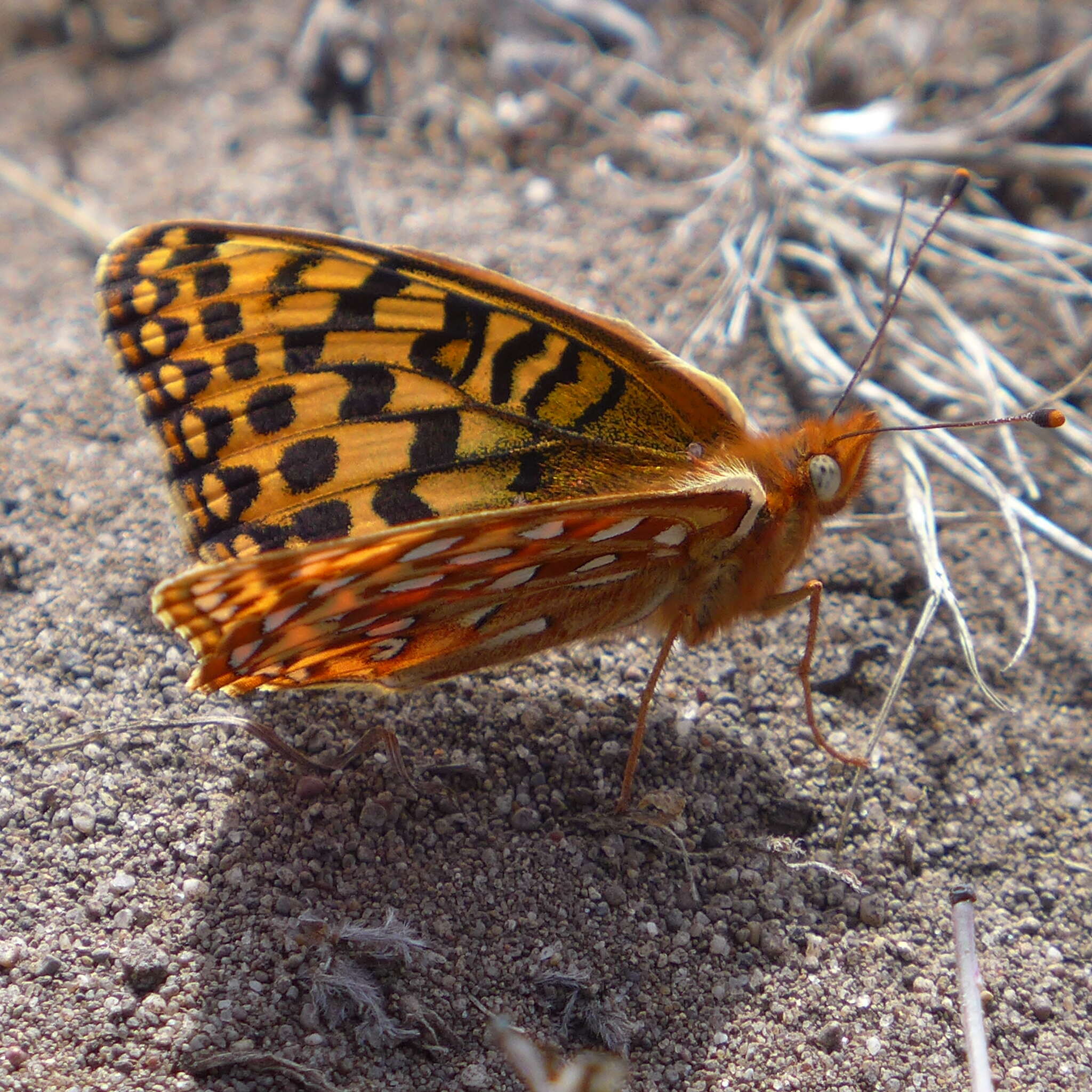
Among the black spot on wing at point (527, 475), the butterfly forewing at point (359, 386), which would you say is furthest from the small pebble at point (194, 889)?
the black spot on wing at point (527, 475)

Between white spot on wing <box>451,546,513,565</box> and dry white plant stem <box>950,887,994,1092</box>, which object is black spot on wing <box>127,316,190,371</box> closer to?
white spot on wing <box>451,546,513,565</box>

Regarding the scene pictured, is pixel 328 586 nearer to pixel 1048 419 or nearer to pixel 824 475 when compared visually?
pixel 824 475

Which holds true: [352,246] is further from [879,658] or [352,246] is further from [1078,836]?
[1078,836]

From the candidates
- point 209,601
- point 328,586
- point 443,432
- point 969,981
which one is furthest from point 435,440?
point 969,981

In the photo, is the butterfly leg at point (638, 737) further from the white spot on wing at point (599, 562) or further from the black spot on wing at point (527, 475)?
the black spot on wing at point (527, 475)

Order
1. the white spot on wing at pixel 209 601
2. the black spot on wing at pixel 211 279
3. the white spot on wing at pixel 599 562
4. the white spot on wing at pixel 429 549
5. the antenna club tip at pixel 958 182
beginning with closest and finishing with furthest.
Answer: the white spot on wing at pixel 209 601 → the white spot on wing at pixel 429 549 → the white spot on wing at pixel 599 562 → the black spot on wing at pixel 211 279 → the antenna club tip at pixel 958 182

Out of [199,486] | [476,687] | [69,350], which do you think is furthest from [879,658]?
[69,350]
